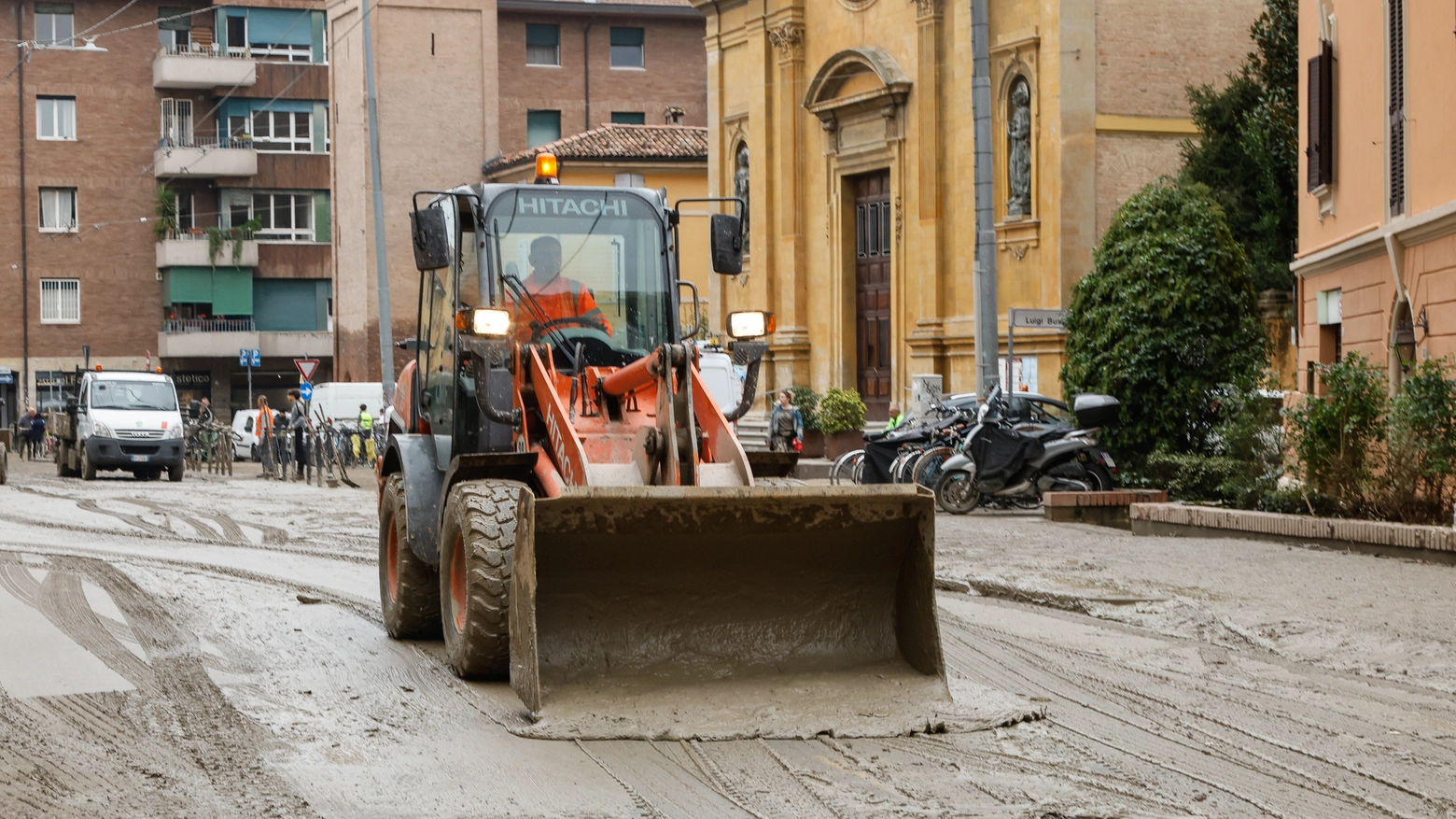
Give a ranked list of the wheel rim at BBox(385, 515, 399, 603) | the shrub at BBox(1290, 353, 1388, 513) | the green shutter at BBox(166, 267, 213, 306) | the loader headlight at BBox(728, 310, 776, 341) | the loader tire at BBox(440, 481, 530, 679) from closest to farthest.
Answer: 1. the loader tire at BBox(440, 481, 530, 679)
2. the loader headlight at BBox(728, 310, 776, 341)
3. the wheel rim at BBox(385, 515, 399, 603)
4. the shrub at BBox(1290, 353, 1388, 513)
5. the green shutter at BBox(166, 267, 213, 306)

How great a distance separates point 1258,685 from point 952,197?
22.4 metres

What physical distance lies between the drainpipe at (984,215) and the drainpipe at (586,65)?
3836 centimetres

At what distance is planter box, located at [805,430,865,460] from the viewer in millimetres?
31422

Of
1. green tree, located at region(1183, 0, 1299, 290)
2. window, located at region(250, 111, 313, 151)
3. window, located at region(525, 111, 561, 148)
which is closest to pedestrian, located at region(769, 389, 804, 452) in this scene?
green tree, located at region(1183, 0, 1299, 290)

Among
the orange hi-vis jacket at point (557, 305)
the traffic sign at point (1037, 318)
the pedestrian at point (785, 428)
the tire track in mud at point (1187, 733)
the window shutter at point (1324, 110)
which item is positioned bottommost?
the tire track in mud at point (1187, 733)

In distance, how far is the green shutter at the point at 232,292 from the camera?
60.2m

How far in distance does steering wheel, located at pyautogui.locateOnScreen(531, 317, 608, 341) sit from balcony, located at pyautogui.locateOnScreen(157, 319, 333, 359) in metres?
51.8

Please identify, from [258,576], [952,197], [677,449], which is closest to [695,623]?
[677,449]

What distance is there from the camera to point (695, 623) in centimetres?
812

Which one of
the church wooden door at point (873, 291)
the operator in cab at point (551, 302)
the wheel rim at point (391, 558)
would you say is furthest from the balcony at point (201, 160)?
the operator in cab at point (551, 302)

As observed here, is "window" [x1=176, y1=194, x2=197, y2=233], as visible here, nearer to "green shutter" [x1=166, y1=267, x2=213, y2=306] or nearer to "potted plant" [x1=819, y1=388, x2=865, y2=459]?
"green shutter" [x1=166, y1=267, x2=213, y2=306]

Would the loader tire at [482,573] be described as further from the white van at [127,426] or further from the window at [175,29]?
the window at [175,29]

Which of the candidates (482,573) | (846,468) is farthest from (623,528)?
(846,468)

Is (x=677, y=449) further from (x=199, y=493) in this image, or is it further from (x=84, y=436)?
(x=84, y=436)
